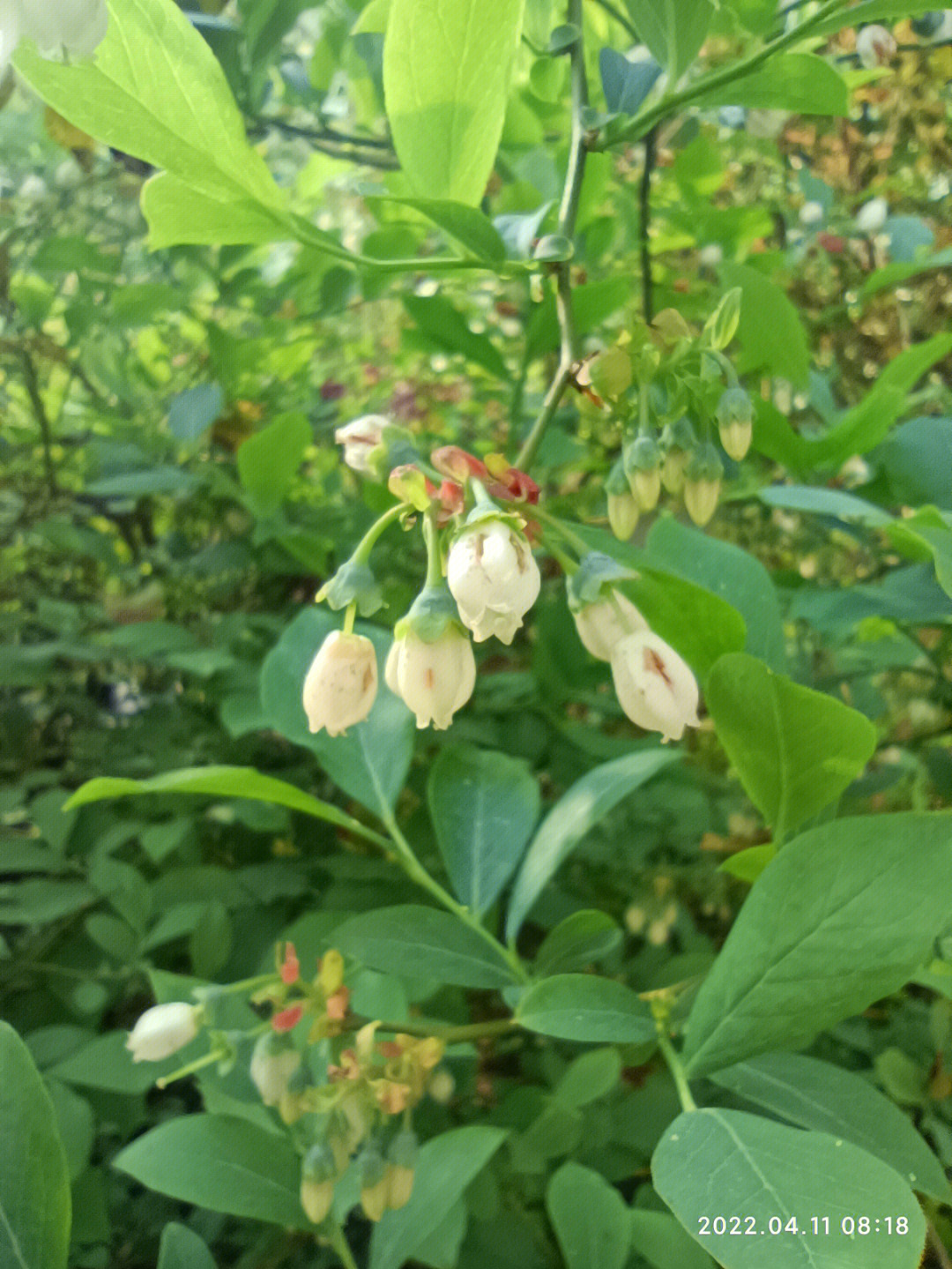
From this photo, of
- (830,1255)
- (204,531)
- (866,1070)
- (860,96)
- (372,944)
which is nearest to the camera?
(830,1255)

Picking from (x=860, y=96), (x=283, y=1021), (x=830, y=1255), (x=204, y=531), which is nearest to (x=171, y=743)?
(x=204, y=531)

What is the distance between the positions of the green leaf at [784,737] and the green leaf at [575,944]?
120 millimetres

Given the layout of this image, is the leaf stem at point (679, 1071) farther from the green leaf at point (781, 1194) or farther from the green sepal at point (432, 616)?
the green sepal at point (432, 616)

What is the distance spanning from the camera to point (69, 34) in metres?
0.27

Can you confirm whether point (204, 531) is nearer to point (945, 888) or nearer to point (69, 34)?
point (69, 34)

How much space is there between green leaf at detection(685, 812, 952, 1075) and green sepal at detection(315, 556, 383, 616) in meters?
0.17

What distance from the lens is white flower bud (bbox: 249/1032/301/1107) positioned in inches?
15.1

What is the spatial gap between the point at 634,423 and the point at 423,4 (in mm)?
185

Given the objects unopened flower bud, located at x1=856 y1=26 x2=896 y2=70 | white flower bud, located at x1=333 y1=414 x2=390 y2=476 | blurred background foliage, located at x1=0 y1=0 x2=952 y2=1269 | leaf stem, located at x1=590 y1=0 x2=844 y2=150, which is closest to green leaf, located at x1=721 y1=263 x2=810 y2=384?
blurred background foliage, located at x1=0 y1=0 x2=952 y2=1269

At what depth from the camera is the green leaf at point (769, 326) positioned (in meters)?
0.51

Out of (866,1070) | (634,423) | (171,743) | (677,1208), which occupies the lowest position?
(866,1070)

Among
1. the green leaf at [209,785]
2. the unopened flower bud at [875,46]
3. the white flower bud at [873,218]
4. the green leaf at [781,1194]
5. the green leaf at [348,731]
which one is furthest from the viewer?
the white flower bud at [873,218]

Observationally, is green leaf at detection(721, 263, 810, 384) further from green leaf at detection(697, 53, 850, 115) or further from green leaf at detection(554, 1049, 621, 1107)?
green leaf at detection(554, 1049, 621, 1107)

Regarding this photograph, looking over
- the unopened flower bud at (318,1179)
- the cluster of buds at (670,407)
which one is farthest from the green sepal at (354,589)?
the unopened flower bud at (318,1179)
